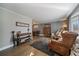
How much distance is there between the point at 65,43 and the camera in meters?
2.03

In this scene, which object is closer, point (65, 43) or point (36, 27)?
point (65, 43)

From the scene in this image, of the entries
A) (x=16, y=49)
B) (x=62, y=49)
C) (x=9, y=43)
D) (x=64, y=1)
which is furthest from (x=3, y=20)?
(x=62, y=49)

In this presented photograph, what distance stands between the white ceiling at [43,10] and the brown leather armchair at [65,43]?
491 millimetres

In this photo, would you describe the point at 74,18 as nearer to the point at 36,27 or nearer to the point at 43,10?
the point at 43,10

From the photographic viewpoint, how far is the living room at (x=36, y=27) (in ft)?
6.23

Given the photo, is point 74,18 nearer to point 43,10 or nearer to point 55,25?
point 55,25

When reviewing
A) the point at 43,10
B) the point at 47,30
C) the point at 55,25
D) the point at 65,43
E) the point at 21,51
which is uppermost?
the point at 43,10

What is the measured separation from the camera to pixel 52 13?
2.03 meters

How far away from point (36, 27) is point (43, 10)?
1.69 ft

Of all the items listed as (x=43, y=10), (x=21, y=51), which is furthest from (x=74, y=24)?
(x=21, y=51)

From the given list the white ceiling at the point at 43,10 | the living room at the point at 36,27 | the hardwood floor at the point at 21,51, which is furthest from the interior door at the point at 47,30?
the hardwood floor at the point at 21,51

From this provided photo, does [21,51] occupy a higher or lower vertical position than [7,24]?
lower

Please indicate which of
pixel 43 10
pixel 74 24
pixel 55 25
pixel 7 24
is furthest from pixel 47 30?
pixel 7 24

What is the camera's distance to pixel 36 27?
216 cm
